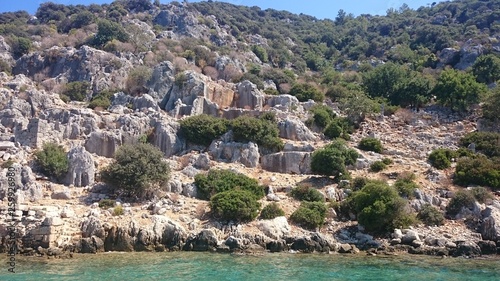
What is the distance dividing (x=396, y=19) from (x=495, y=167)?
95562 mm

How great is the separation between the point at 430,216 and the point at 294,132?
17.3 m

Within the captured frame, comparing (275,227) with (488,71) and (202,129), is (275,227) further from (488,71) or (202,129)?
(488,71)

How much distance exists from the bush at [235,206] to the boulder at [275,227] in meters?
1.08

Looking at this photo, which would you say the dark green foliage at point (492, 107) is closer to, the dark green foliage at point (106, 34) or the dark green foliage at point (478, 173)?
the dark green foliage at point (478, 173)

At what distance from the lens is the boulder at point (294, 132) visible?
45.1m

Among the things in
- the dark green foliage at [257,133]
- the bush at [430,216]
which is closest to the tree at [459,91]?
the dark green foliage at [257,133]

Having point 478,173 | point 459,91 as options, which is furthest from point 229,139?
point 459,91

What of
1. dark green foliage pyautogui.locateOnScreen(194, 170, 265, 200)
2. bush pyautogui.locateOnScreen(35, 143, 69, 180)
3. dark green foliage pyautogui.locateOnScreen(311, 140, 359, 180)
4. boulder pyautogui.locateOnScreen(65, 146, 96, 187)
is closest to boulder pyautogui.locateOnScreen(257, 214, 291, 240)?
dark green foliage pyautogui.locateOnScreen(194, 170, 265, 200)

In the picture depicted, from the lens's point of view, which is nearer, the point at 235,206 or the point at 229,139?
the point at 235,206

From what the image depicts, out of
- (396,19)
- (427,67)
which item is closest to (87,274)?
(427,67)

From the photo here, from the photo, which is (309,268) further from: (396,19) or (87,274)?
(396,19)

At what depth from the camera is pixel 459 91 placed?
168 feet

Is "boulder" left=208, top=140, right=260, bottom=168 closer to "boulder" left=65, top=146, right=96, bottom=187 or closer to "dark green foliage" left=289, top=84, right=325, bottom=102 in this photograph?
"boulder" left=65, top=146, right=96, bottom=187

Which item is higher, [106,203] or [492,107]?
[492,107]
